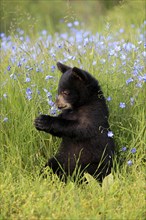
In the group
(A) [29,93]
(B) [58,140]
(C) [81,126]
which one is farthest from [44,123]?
(B) [58,140]

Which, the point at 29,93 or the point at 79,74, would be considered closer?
the point at 79,74

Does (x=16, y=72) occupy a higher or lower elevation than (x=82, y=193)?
higher

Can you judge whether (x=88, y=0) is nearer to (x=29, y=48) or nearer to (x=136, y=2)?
(x=136, y=2)

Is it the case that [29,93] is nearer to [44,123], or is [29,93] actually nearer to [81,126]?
[44,123]

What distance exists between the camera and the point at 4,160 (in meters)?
5.12

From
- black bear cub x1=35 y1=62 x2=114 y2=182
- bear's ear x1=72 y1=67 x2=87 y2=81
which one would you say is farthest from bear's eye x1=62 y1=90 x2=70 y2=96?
bear's ear x1=72 y1=67 x2=87 y2=81

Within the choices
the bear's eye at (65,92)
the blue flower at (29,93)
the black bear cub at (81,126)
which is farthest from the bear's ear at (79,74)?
the blue flower at (29,93)

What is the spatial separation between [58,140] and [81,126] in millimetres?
662

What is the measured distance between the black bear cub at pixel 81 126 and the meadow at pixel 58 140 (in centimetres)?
17

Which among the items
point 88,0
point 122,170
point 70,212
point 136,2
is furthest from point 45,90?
point 88,0

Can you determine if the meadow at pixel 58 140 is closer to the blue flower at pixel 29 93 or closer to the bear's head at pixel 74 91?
the blue flower at pixel 29 93

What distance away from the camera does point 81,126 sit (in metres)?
4.80

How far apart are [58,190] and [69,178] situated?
0.44m

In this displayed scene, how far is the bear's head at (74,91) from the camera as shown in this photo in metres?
4.84
